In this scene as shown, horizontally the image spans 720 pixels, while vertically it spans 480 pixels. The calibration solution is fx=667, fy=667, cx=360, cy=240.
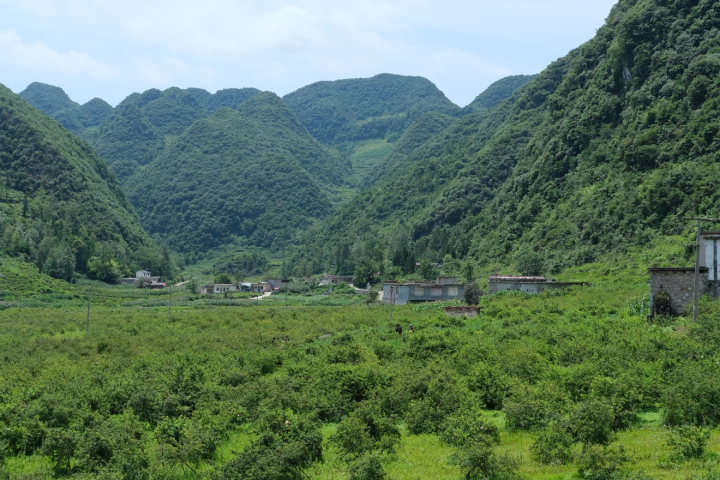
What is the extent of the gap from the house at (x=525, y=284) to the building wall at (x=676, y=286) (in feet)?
86.6

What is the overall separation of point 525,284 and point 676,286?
98.3 feet

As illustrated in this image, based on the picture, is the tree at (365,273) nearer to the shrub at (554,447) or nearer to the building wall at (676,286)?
the building wall at (676,286)

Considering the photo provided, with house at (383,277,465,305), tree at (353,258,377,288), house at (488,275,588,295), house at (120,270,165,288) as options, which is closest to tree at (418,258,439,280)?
tree at (353,258,377,288)

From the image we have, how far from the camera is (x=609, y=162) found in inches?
3701

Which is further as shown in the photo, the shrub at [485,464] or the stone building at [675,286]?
the stone building at [675,286]

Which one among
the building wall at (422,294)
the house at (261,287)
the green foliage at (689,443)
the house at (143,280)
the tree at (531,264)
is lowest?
the house at (261,287)

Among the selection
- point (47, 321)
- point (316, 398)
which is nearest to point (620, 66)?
point (47, 321)

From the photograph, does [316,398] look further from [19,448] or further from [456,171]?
[456,171]

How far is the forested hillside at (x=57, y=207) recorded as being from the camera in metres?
132

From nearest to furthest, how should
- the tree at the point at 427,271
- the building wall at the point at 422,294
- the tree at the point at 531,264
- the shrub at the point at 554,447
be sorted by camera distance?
1. the shrub at the point at 554,447
2. the tree at the point at 531,264
3. the building wall at the point at 422,294
4. the tree at the point at 427,271

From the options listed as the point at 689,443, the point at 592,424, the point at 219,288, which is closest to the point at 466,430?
the point at 592,424

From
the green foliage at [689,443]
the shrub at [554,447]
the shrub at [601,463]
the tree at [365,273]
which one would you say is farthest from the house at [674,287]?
the tree at [365,273]

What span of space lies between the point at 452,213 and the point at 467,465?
421 feet

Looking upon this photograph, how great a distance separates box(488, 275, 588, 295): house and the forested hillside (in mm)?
83632
